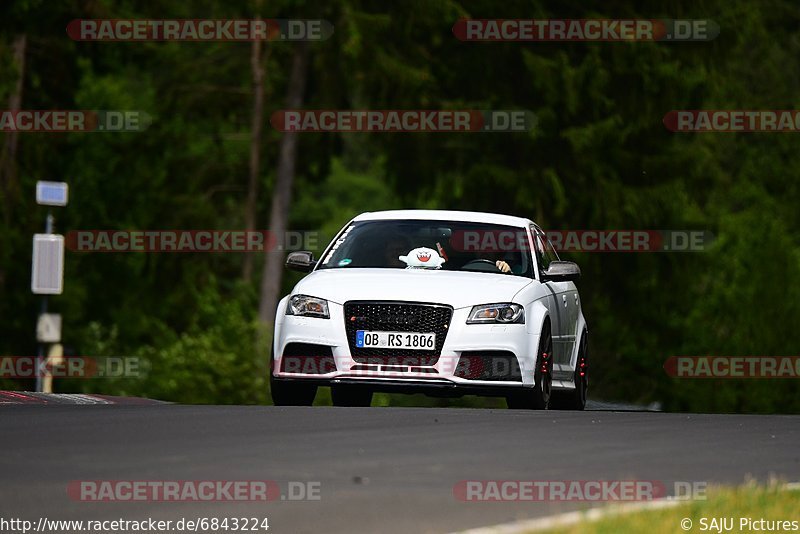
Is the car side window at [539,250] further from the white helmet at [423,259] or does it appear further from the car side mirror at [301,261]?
the car side mirror at [301,261]

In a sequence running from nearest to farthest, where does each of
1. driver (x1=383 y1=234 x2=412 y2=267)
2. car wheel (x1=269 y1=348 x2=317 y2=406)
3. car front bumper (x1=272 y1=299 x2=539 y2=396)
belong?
car front bumper (x1=272 y1=299 x2=539 y2=396), car wheel (x1=269 y1=348 x2=317 y2=406), driver (x1=383 y1=234 x2=412 y2=267)

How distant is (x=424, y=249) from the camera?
17.6 metres

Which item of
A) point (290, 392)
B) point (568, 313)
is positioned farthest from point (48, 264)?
point (290, 392)

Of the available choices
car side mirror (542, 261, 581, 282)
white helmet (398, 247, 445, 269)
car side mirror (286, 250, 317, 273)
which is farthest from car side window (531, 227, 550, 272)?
car side mirror (286, 250, 317, 273)

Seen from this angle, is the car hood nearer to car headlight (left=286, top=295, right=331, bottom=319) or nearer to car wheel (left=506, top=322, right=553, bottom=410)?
car headlight (left=286, top=295, right=331, bottom=319)

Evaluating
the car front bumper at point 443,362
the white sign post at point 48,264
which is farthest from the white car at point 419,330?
the white sign post at point 48,264

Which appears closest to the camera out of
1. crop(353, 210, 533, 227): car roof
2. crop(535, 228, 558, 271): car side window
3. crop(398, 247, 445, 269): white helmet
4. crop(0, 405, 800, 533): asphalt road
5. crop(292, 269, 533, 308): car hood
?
crop(0, 405, 800, 533): asphalt road

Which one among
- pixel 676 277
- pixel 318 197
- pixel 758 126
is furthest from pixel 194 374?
pixel 318 197

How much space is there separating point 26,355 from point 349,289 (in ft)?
142

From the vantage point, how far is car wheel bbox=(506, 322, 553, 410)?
1661 centimetres

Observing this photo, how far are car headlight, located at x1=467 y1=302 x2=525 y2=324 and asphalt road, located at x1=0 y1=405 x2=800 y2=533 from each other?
33.8 inches

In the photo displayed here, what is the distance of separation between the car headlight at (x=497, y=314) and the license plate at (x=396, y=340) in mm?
359

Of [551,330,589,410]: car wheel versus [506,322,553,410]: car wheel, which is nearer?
[506,322,553,410]: car wheel

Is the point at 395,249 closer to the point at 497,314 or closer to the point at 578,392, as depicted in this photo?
the point at 497,314
